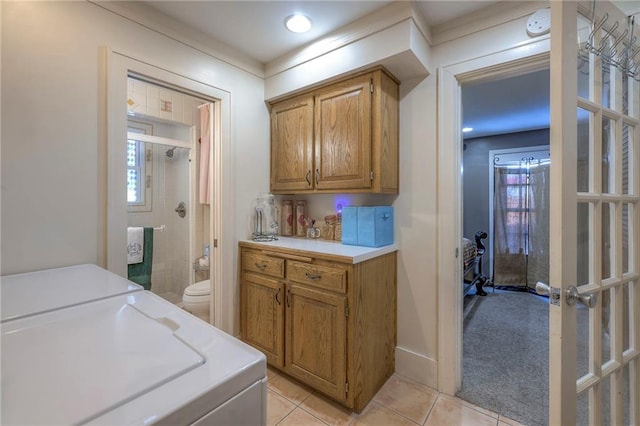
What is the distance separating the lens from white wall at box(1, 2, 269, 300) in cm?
126

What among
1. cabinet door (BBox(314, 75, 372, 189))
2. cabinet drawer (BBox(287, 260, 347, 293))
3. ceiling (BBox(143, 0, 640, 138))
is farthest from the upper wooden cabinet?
cabinet drawer (BBox(287, 260, 347, 293))

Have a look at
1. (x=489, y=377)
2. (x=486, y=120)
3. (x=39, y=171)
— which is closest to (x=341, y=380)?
(x=489, y=377)

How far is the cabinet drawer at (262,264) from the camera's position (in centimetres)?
190

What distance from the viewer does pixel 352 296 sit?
1.55 metres

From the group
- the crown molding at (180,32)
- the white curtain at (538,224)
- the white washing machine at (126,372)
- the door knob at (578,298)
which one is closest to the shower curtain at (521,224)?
the white curtain at (538,224)

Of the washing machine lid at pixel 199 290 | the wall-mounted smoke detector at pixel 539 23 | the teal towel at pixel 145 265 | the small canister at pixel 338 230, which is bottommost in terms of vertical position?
the washing machine lid at pixel 199 290

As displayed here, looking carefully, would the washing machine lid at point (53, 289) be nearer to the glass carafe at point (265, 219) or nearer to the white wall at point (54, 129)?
the white wall at point (54, 129)

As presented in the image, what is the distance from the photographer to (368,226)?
6.02 ft

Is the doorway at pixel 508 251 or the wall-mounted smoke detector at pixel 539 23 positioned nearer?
the wall-mounted smoke detector at pixel 539 23

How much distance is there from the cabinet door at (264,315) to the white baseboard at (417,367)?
847mm

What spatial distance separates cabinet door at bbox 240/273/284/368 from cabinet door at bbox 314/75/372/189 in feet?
2.79

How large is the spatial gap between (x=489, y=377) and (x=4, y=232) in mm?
2925

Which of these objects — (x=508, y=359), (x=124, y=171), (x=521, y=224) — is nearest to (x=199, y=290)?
(x=124, y=171)

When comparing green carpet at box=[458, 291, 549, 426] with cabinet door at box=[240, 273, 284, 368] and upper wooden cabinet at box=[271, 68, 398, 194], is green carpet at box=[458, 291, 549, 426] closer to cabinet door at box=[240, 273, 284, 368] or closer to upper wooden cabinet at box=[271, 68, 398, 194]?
cabinet door at box=[240, 273, 284, 368]
